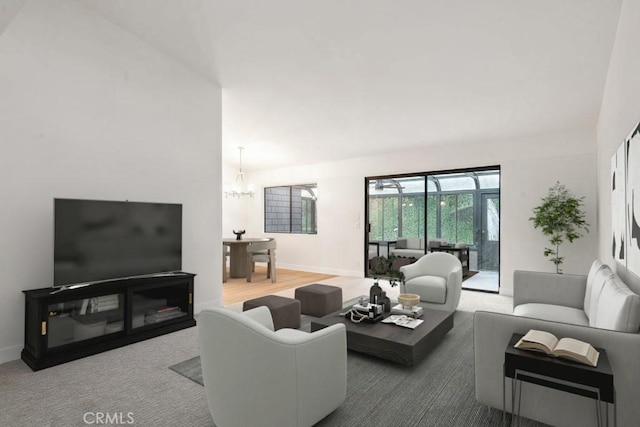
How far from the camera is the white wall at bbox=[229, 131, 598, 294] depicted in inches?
198

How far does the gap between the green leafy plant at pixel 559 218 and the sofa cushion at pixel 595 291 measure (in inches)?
87.9

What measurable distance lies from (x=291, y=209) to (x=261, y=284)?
260 centimetres

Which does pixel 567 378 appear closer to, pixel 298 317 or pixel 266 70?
pixel 298 317

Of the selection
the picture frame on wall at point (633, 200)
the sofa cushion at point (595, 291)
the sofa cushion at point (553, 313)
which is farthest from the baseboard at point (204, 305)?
the picture frame on wall at point (633, 200)

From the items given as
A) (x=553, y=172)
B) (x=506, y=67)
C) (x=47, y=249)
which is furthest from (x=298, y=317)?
(x=553, y=172)

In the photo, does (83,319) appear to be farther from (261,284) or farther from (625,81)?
(625,81)

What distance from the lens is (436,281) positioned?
4277 mm

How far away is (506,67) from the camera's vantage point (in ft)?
12.0

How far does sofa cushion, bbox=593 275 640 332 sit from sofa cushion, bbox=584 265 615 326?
24cm

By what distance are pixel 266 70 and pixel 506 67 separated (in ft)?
9.23

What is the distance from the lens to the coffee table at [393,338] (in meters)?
2.63

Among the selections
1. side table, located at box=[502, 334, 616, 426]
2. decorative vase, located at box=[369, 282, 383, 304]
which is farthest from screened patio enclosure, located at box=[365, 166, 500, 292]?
side table, located at box=[502, 334, 616, 426]

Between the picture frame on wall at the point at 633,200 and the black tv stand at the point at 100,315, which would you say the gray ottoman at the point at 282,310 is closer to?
the black tv stand at the point at 100,315

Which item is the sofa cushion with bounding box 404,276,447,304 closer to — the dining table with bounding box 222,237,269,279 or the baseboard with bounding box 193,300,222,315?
the baseboard with bounding box 193,300,222,315
